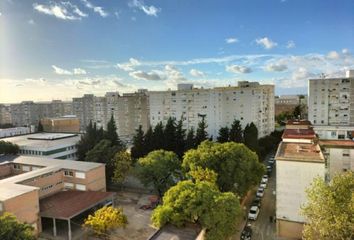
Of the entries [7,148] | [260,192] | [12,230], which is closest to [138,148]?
[260,192]

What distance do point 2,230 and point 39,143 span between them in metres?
28.2

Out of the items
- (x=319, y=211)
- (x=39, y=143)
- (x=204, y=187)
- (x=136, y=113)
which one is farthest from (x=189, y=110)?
(x=319, y=211)

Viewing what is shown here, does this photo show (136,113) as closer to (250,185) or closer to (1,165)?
(1,165)

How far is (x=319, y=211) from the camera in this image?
42.1 ft

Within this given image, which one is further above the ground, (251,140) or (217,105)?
(217,105)

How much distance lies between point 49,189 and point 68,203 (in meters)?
3.38

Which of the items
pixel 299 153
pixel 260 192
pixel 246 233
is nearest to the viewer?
pixel 246 233

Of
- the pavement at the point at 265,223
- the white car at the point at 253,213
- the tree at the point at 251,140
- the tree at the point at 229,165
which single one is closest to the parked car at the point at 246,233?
the pavement at the point at 265,223

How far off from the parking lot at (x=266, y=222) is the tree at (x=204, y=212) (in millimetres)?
5084

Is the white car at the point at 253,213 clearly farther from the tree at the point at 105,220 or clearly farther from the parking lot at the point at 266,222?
the tree at the point at 105,220

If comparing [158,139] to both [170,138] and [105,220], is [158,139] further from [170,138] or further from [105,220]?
[105,220]

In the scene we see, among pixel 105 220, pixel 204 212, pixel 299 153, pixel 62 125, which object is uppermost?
pixel 299 153

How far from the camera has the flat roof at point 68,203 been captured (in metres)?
18.8

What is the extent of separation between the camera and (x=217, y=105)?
46562 mm
